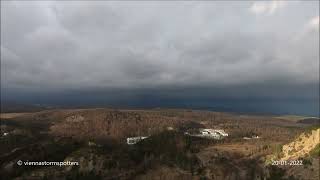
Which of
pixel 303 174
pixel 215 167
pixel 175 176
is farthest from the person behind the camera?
pixel 215 167

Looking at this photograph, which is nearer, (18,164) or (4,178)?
(4,178)

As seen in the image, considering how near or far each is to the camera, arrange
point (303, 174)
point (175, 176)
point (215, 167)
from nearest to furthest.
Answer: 1. point (303, 174)
2. point (175, 176)
3. point (215, 167)

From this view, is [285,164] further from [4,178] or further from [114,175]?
[4,178]

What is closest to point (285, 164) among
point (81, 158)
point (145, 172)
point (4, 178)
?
point (145, 172)

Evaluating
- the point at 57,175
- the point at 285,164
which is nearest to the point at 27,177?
the point at 57,175

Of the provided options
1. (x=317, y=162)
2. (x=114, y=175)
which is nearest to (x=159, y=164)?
(x=114, y=175)

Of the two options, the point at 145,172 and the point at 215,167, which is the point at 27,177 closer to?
the point at 145,172

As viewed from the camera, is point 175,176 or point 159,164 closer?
point 175,176
